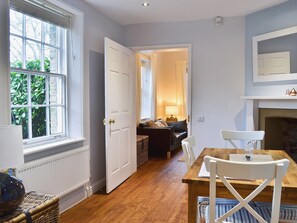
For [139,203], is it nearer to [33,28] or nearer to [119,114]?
[119,114]

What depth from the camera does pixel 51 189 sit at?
2.93 m

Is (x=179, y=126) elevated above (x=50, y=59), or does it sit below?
below

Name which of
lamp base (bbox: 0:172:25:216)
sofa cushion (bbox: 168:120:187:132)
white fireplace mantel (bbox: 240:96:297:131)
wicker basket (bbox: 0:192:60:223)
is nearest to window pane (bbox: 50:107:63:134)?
wicker basket (bbox: 0:192:60:223)

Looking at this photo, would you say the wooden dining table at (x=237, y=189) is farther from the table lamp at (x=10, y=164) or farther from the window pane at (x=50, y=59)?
the window pane at (x=50, y=59)

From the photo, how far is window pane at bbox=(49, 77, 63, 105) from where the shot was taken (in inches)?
131

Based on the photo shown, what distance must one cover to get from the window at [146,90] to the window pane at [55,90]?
421cm

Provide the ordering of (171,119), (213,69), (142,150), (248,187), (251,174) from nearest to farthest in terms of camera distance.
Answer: (251,174) → (248,187) → (213,69) → (142,150) → (171,119)

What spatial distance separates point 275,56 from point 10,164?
11.4 ft

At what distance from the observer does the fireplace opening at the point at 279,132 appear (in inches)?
162

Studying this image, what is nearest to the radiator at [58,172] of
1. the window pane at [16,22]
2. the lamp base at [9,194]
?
the lamp base at [9,194]

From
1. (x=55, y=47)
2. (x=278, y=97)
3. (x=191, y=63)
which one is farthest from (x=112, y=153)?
(x=278, y=97)

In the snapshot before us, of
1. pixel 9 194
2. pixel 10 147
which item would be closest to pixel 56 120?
pixel 10 147

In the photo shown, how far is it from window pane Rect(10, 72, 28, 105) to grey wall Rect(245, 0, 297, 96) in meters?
3.03

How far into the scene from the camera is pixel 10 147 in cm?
185
